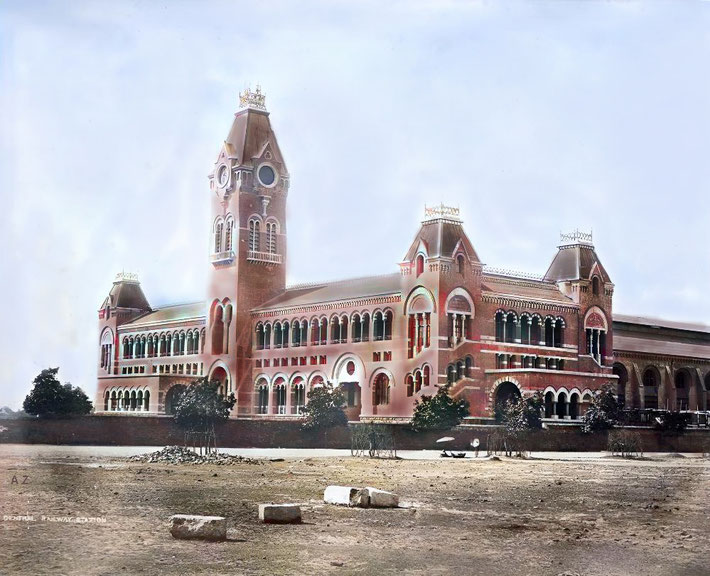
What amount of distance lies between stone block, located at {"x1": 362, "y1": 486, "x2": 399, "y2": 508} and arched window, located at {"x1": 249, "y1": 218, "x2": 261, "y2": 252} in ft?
7.23

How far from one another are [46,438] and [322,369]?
3.25 metres

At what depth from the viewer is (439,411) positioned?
11445 millimetres

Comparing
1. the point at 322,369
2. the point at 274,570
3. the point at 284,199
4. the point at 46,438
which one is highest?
the point at 284,199

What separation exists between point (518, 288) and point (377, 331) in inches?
66.6

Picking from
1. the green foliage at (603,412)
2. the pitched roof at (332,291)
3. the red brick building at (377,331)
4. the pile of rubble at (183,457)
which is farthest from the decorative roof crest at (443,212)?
the green foliage at (603,412)

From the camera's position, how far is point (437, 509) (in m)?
8.30

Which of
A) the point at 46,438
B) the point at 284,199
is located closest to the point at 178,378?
the point at 46,438

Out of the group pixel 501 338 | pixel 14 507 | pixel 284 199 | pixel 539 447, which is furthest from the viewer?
pixel 539 447

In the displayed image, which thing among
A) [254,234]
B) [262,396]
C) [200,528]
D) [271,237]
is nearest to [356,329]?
[262,396]

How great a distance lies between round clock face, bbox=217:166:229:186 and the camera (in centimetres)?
822

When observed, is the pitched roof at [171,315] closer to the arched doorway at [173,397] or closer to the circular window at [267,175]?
the arched doorway at [173,397]

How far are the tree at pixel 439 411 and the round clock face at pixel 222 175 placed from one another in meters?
3.63

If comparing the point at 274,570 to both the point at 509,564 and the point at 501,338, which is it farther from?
the point at 501,338

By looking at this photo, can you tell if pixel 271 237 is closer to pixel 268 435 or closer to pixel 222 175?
pixel 222 175
